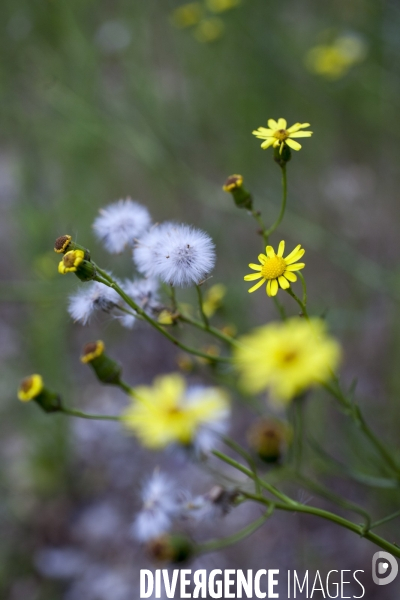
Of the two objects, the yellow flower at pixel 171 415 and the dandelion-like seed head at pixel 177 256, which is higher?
the dandelion-like seed head at pixel 177 256

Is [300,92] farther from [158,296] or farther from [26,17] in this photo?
[158,296]

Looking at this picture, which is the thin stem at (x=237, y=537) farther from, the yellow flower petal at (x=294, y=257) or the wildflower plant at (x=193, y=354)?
the yellow flower petal at (x=294, y=257)

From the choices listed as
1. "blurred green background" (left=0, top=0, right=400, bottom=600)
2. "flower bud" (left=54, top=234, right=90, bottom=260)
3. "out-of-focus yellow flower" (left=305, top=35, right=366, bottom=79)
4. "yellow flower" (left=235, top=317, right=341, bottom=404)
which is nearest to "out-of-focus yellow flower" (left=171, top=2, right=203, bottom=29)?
"blurred green background" (left=0, top=0, right=400, bottom=600)

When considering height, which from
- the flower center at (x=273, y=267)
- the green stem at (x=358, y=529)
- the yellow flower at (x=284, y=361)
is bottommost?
the green stem at (x=358, y=529)

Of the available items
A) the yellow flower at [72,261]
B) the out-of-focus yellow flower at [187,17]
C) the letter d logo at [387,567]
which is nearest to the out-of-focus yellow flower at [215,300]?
the yellow flower at [72,261]

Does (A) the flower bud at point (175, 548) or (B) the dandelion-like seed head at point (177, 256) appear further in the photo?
(A) the flower bud at point (175, 548)

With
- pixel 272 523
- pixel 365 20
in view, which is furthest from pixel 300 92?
pixel 272 523

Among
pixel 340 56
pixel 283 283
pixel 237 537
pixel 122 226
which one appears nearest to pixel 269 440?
pixel 237 537
